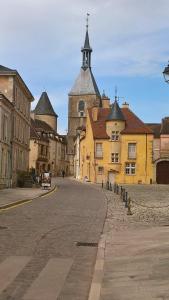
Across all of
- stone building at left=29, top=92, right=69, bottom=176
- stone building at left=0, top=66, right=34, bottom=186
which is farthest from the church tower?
stone building at left=0, top=66, right=34, bottom=186

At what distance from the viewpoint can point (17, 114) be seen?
48594 millimetres

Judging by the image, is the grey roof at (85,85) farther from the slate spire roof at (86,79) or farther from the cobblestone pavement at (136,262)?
the cobblestone pavement at (136,262)

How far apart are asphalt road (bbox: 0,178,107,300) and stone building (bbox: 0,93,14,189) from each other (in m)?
23.0

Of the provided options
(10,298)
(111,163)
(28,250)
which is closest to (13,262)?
(28,250)

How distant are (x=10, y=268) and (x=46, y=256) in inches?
62.1

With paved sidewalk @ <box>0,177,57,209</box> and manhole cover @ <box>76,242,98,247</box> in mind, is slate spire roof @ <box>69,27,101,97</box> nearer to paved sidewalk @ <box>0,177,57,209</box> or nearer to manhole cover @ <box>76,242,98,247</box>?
paved sidewalk @ <box>0,177,57,209</box>

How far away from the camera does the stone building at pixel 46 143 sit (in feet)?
304

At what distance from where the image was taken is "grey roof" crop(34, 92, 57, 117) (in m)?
122

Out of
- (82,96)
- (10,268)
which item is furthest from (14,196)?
(82,96)

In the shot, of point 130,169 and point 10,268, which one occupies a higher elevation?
point 130,169

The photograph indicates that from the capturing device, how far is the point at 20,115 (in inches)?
1996

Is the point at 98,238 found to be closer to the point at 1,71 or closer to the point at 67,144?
the point at 1,71

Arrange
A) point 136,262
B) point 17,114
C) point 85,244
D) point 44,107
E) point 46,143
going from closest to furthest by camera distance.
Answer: point 136,262
point 85,244
point 17,114
point 46,143
point 44,107

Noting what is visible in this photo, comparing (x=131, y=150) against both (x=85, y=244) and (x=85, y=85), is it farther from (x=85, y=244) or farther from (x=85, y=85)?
(x=85, y=85)
